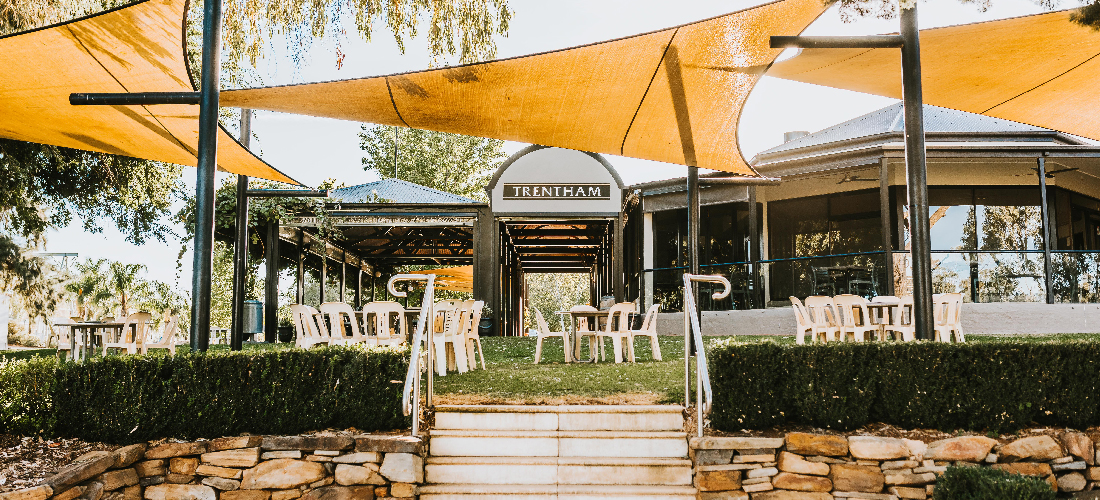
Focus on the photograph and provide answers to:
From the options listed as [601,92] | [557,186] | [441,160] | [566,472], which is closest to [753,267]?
[557,186]

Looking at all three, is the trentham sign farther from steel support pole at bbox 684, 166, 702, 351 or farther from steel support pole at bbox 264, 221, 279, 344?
steel support pole at bbox 684, 166, 702, 351

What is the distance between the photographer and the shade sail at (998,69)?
524 centimetres

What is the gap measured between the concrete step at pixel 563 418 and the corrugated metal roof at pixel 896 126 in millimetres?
10017

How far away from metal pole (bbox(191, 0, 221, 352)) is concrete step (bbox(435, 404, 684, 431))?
1594 mm

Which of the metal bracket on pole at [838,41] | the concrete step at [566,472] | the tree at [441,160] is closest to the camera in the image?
the concrete step at [566,472]

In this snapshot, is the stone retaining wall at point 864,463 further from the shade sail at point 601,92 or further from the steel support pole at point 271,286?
the steel support pole at point 271,286

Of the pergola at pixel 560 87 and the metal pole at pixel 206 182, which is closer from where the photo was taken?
the metal pole at pixel 206 182

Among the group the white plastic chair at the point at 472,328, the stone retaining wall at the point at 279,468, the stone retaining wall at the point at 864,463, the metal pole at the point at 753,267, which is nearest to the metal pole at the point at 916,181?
the stone retaining wall at the point at 864,463

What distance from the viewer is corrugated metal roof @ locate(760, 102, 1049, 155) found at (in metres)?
13.2

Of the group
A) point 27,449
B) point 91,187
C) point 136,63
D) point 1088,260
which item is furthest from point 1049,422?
point 91,187

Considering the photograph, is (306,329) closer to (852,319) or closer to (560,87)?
(560,87)

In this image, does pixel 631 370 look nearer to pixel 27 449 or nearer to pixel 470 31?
pixel 470 31

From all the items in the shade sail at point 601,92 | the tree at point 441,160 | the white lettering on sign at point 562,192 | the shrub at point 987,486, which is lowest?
the shrub at point 987,486

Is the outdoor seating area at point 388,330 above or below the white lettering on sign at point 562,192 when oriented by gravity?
below
